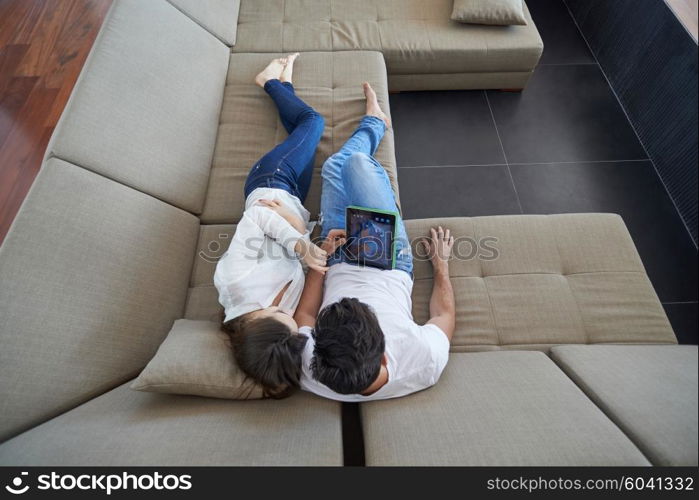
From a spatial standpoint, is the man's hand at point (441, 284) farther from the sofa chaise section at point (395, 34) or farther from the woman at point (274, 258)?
the sofa chaise section at point (395, 34)

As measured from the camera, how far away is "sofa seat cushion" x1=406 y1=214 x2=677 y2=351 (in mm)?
1137

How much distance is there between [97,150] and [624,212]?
230cm

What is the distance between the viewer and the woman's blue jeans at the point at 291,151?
4.24 ft

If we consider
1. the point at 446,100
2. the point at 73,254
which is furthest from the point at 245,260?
the point at 446,100

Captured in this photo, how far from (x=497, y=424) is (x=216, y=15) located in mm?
2052

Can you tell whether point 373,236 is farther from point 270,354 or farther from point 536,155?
point 536,155

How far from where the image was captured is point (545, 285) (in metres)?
1.20

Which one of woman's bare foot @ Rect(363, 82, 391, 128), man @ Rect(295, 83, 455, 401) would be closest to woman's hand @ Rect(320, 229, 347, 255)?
man @ Rect(295, 83, 455, 401)

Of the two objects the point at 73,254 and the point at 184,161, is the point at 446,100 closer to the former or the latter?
the point at 184,161

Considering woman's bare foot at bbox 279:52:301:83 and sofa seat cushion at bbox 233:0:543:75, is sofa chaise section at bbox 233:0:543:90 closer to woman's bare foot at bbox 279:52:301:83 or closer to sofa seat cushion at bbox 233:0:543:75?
sofa seat cushion at bbox 233:0:543:75

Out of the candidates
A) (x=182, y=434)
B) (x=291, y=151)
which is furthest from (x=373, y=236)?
(x=182, y=434)
